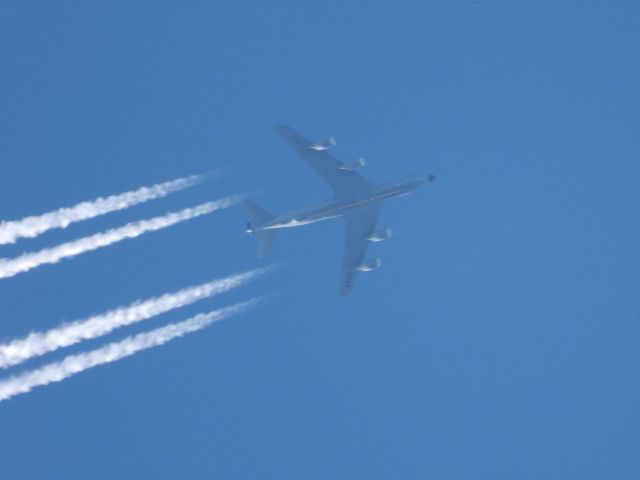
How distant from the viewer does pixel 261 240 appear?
58656mm

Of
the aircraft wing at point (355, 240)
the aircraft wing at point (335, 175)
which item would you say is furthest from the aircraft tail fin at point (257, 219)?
the aircraft wing at point (355, 240)

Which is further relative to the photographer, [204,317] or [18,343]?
[204,317]

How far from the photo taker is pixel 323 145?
56875mm

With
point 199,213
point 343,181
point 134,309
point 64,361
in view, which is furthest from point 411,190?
point 64,361

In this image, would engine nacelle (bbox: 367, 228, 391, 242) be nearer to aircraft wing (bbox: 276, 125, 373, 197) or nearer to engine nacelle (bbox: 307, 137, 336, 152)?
aircraft wing (bbox: 276, 125, 373, 197)

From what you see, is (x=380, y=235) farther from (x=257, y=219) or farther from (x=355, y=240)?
(x=257, y=219)

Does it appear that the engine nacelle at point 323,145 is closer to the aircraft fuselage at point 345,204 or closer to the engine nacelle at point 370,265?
the aircraft fuselage at point 345,204

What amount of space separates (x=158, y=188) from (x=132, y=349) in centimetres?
1276

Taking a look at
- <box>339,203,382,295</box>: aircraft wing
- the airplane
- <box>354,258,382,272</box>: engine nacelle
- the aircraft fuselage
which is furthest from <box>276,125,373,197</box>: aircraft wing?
<box>354,258,382,272</box>: engine nacelle

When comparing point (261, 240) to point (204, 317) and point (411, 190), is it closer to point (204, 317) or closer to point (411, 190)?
point (204, 317)

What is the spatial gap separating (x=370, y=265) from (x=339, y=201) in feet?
21.3

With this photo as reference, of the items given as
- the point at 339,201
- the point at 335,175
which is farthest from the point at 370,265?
the point at 335,175

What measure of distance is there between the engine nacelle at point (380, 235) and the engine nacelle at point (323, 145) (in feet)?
27.5

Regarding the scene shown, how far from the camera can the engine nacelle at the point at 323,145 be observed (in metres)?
56.2
